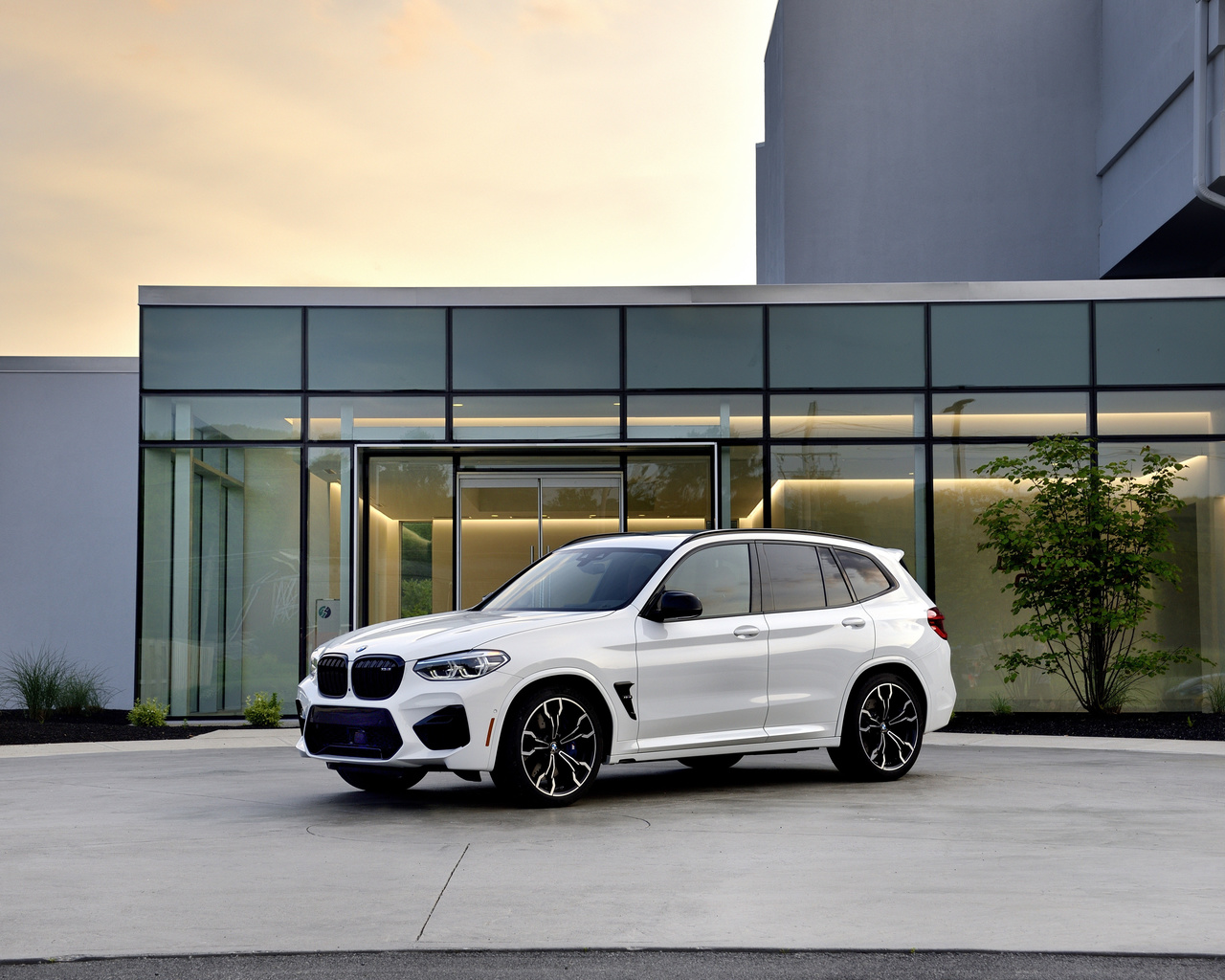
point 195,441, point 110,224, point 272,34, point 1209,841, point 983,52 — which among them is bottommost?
point 1209,841

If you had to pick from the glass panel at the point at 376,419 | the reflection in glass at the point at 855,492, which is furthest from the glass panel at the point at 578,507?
the reflection in glass at the point at 855,492

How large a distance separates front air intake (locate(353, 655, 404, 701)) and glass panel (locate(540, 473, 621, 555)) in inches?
376

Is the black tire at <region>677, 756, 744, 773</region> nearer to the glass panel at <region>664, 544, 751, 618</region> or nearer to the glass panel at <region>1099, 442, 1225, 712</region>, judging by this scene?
the glass panel at <region>664, 544, 751, 618</region>

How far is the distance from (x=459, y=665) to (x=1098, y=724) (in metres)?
9.94

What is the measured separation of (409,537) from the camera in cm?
1792

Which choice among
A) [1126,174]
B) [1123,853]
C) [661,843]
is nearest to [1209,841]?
[1123,853]

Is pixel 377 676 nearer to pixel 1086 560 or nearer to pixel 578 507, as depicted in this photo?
pixel 578 507

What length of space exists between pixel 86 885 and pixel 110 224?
19217mm

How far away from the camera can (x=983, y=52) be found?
1032 inches

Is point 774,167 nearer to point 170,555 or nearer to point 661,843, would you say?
point 170,555

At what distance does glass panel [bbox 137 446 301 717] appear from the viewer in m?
17.2

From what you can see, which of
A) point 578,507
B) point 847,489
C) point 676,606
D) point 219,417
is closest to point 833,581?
point 676,606

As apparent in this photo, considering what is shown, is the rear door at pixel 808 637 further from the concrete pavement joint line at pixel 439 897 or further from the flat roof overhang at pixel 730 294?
the flat roof overhang at pixel 730 294

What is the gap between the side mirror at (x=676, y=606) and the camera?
8945 mm
